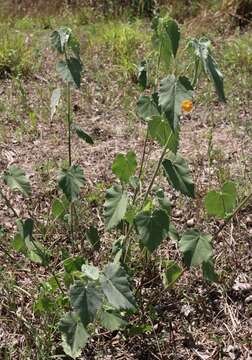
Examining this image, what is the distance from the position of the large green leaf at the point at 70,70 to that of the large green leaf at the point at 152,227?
451 millimetres

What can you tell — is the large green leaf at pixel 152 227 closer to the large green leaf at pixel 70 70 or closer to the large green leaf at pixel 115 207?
the large green leaf at pixel 115 207

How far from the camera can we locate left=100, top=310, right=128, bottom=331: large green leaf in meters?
1.79

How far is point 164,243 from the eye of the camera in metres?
2.51

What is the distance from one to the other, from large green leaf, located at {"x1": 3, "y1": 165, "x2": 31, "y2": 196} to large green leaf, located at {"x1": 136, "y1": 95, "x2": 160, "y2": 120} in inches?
18.6

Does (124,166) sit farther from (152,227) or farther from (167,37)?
(167,37)

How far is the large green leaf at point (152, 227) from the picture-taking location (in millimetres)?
1687

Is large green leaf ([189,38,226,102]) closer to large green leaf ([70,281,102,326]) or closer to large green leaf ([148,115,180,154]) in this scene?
large green leaf ([148,115,180,154])

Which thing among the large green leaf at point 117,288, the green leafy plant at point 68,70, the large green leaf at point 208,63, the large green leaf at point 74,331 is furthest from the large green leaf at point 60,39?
the large green leaf at point 74,331

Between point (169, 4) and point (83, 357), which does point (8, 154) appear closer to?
point (83, 357)

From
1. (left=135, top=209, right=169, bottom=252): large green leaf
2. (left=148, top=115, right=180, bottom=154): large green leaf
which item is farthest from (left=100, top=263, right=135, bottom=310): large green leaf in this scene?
(left=148, top=115, right=180, bottom=154): large green leaf

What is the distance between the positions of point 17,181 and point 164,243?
830 mm

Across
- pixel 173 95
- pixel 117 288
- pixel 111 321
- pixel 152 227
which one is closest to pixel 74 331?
pixel 111 321

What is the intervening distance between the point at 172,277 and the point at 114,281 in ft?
1.94

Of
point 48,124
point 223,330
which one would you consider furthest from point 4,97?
point 223,330
